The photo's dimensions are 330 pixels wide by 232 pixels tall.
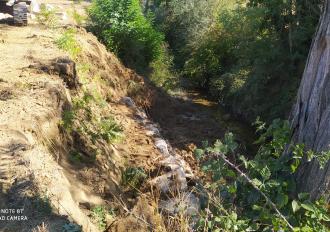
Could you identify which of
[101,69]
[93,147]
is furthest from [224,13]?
[93,147]

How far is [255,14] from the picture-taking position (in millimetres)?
10641

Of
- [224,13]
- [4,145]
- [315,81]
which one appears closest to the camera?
[315,81]

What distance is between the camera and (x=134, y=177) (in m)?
6.62

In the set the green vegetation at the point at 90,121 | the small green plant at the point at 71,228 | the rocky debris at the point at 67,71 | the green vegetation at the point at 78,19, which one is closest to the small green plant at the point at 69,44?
the rocky debris at the point at 67,71

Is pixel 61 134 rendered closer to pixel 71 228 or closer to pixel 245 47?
pixel 71 228

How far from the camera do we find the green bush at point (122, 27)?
12188 millimetres

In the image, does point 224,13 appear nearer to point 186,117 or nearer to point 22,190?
point 186,117

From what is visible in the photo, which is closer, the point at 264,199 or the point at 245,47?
the point at 264,199

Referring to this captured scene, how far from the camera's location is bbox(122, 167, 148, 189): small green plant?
6537 millimetres

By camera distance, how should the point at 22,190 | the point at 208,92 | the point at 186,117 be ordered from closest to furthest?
1. the point at 22,190
2. the point at 186,117
3. the point at 208,92

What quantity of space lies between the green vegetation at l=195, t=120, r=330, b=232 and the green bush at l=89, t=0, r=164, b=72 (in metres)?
9.25

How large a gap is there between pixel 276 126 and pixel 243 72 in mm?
8508

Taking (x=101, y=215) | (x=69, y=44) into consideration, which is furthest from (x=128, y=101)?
Result: (x=101, y=215)

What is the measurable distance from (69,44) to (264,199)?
6946mm
